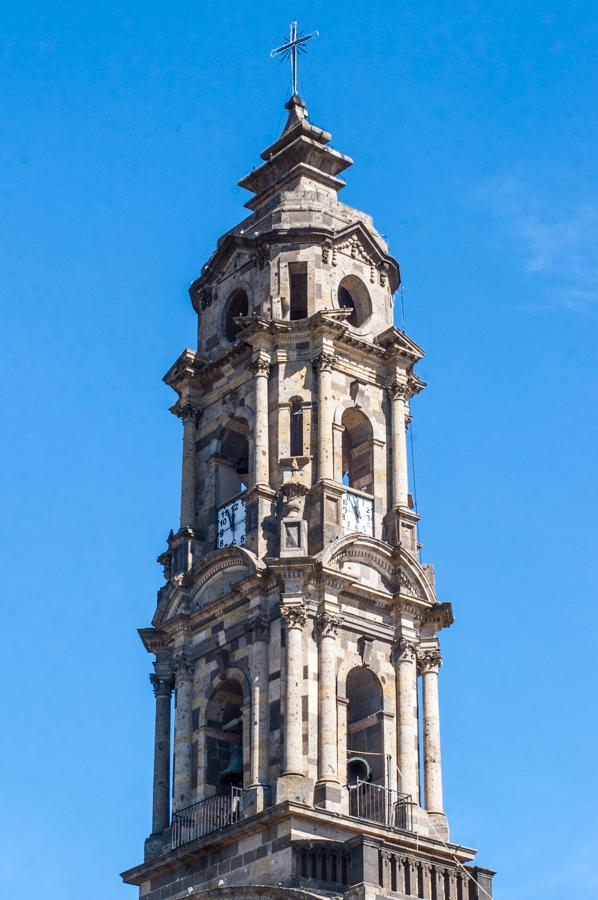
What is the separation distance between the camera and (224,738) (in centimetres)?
5534

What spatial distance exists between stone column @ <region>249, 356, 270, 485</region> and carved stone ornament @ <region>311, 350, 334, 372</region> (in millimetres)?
1308

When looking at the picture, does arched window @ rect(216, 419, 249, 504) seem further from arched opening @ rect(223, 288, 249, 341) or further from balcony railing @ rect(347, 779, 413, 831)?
balcony railing @ rect(347, 779, 413, 831)

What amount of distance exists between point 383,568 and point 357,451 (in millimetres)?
4104

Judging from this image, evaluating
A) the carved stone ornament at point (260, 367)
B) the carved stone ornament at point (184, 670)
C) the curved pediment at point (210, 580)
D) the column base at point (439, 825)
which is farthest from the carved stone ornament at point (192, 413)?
the column base at point (439, 825)

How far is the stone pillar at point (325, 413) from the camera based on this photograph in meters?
55.7

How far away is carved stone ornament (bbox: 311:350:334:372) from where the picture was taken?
2242 inches

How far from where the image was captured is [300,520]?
5475 centimetres

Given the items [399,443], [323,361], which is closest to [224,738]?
[399,443]

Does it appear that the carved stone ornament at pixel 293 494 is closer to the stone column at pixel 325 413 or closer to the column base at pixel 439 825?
the stone column at pixel 325 413

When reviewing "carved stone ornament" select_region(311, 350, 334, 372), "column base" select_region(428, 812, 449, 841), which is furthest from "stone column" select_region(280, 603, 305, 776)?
"carved stone ornament" select_region(311, 350, 334, 372)

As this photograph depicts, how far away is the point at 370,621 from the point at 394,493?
13.1 feet

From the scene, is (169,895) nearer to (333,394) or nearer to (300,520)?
(300,520)

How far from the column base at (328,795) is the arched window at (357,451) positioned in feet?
30.9

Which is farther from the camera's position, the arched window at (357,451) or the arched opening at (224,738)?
the arched window at (357,451)
